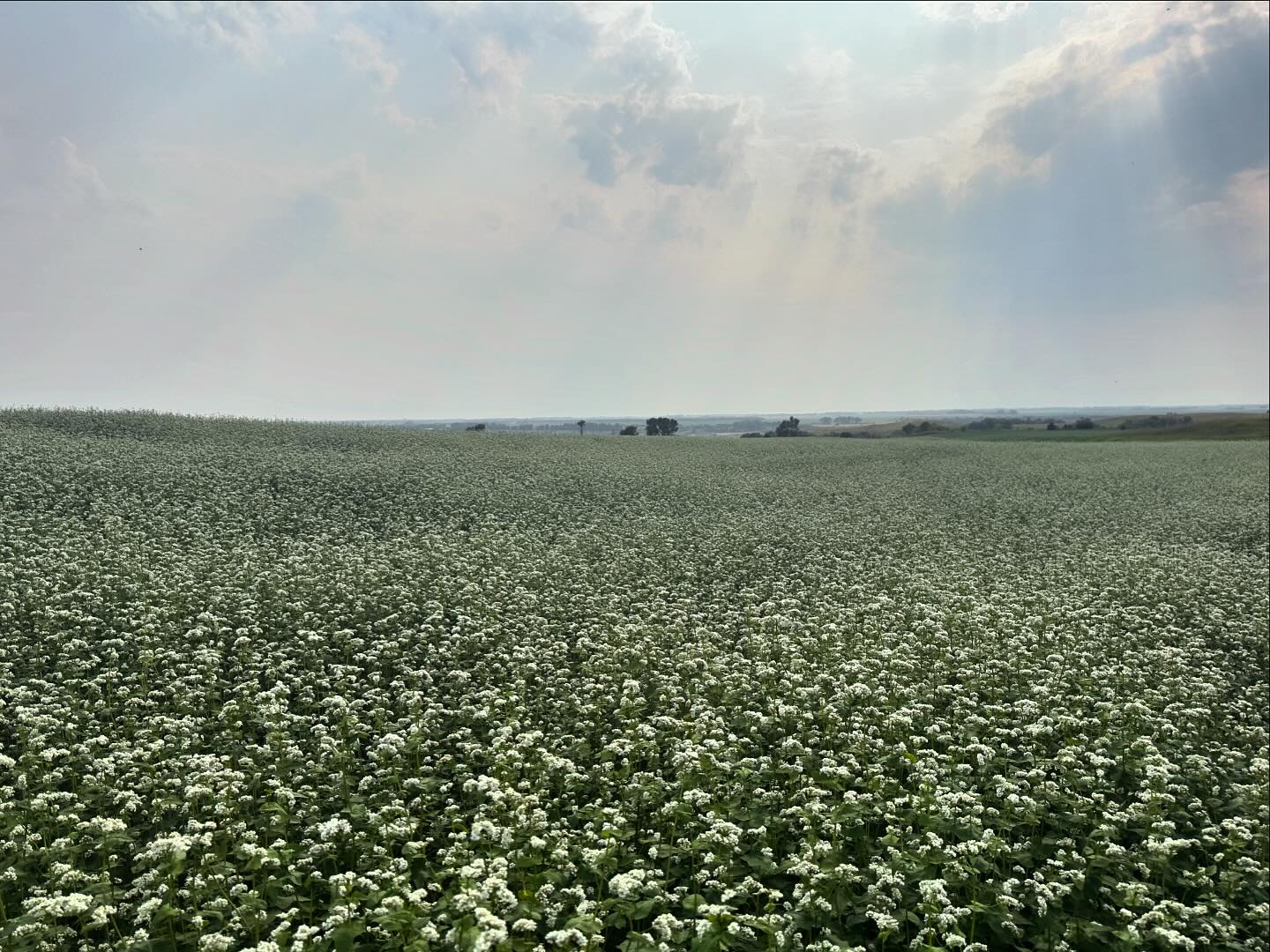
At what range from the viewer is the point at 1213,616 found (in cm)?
1505

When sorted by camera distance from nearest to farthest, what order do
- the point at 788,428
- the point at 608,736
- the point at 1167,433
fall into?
1. the point at 608,736
2. the point at 1167,433
3. the point at 788,428

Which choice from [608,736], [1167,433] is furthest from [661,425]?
[608,736]

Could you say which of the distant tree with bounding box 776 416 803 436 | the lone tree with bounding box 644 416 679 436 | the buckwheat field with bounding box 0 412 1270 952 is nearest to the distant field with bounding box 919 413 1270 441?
the distant tree with bounding box 776 416 803 436

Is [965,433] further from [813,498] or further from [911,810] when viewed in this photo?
[911,810]

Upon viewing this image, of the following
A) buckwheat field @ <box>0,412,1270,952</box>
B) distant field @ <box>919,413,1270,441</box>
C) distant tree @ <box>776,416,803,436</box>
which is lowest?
buckwheat field @ <box>0,412,1270,952</box>

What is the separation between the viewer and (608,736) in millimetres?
9367

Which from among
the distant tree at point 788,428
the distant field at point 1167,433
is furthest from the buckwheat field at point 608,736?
the distant tree at point 788,428

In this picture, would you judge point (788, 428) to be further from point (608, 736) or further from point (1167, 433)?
point (608, 736)

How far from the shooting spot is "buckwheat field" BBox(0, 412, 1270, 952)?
19.2ft

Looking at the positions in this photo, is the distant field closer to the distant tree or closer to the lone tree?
the distant tree

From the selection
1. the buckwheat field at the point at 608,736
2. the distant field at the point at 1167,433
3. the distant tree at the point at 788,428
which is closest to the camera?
the buckwheat field at the point at 608,736

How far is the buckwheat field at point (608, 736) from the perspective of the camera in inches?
231

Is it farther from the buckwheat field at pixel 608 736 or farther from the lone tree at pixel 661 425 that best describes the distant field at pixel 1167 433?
the buckwheat field at pixel 608 736

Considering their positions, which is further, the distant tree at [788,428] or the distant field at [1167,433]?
the distant tree at [788,428]
